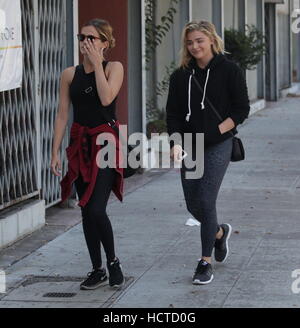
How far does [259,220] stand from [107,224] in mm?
3033

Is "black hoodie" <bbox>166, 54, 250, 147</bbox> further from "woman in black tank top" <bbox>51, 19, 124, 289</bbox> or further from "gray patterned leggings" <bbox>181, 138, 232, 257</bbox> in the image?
"woman in black tank top" <bbox>51, 19, 124, 289</bbox>

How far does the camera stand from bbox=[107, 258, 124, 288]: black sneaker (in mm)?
6855

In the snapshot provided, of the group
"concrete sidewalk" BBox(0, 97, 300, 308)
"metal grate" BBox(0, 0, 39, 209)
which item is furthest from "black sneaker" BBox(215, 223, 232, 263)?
"metal grate" BBox(0, 0, 39, 209)

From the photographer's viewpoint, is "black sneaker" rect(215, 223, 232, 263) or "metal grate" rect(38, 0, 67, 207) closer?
"black sneaker" rect(215, 223, 232, 263)

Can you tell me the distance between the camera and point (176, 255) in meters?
7.95

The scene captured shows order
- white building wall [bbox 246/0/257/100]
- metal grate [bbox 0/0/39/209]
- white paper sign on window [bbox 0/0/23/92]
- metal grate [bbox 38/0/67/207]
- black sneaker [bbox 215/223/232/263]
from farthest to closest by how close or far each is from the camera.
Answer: white building wall [bbox 246/0/257/100] → metal grate [bbox 38/0/67/207] → metal grate [bbox 0/0/39/209] → white paper sign on window [bbox 0/0/23/92] → black sneaker [bbox 215/223/232/263]

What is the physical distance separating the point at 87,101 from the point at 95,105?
0.06m

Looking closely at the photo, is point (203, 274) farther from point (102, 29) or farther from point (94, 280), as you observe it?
point (102, 29)

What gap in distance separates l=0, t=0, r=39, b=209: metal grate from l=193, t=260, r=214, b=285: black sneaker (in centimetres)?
213

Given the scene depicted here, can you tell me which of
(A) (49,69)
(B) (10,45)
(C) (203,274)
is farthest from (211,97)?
(A) (49,69)

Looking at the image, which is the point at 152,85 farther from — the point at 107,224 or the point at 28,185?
the point at 107,224

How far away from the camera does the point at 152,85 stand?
16.2 metres

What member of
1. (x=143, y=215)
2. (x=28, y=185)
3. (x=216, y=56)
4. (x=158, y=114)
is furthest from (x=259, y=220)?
(x=158, y=114)
